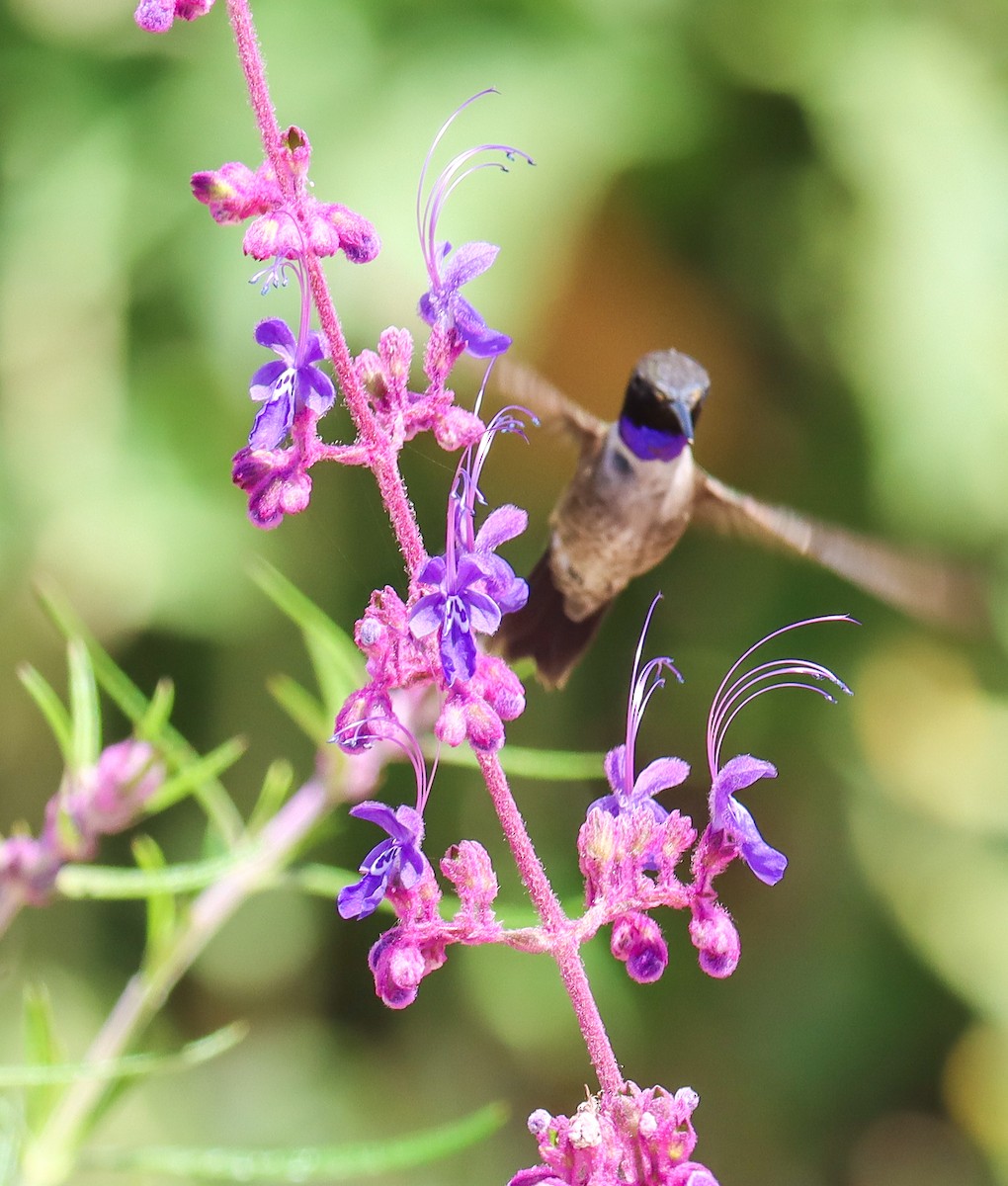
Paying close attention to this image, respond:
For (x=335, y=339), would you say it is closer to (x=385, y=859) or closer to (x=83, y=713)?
(x=385, y=859)

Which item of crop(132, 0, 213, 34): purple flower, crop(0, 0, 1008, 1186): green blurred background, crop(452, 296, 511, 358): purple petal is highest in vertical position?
crop(132, 0, 213, 34): purple flower

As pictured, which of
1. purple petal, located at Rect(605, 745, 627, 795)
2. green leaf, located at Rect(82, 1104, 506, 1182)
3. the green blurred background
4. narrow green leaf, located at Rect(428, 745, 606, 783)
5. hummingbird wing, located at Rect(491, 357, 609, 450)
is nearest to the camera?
purple petal, located at Rect(605, 745, 627, 795)

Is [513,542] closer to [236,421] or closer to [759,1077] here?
[236,421]

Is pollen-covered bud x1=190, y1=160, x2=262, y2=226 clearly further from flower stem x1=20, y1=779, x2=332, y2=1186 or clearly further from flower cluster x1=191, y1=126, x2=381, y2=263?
flower stem x1=20, y1=779, x2=332, y2=1186

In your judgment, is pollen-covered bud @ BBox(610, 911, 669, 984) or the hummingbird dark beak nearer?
pollen-covered bud @ BBox(610, 911, 669, 984)

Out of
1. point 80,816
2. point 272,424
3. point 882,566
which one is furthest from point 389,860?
point 882,566

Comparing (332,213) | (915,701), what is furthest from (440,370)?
(915,701)

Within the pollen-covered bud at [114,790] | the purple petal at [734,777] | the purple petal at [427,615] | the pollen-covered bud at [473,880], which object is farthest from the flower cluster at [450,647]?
the pollen-covered bud at [114,790]

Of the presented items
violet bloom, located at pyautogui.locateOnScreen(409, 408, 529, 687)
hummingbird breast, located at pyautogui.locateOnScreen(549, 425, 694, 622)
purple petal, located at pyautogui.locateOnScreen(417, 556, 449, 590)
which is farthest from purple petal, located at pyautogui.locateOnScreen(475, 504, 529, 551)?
hummingbird breast, located at pyautogui.locateOnScreen(549, 425, 694, 622)
